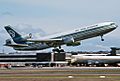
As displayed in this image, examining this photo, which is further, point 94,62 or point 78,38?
point 94,62

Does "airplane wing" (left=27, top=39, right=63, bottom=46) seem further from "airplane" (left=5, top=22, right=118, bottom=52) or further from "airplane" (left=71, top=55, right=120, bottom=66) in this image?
"airplane" (left=71, top=55, right=120, bottom=66)

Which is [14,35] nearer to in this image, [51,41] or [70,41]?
[51,41]

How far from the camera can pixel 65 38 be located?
142750 millimetres

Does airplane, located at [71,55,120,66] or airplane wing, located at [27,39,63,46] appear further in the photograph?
airplane, located at [71,55,120,66]

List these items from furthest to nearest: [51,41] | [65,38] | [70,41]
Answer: [51,41] < [65,38] < [70,41]

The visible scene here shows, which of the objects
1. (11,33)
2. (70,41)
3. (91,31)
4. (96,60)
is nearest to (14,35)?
(11,33)

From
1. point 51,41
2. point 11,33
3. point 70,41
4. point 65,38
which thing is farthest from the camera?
point 11,33

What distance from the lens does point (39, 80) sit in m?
59.0

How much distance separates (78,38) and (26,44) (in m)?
30.1

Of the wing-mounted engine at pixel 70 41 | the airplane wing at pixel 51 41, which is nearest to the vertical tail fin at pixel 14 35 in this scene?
the airplane wing at pixel 51 41

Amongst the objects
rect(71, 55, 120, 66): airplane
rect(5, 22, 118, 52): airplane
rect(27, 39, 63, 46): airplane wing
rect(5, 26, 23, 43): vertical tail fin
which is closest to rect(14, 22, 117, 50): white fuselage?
rect(5, 22, 118, 52): airplane

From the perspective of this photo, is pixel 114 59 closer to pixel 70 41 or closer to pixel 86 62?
pixel 86 62

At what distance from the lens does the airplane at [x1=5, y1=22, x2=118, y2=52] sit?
137 meters

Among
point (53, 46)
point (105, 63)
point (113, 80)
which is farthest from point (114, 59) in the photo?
point (113, 80)
